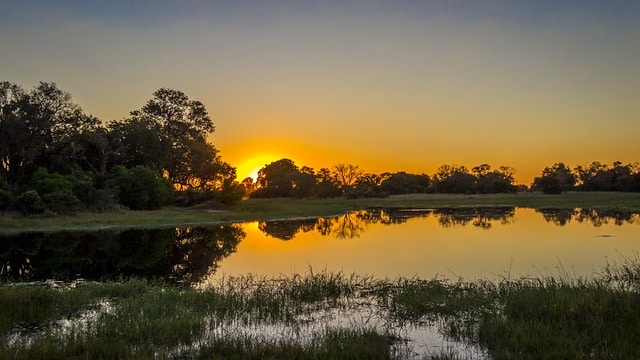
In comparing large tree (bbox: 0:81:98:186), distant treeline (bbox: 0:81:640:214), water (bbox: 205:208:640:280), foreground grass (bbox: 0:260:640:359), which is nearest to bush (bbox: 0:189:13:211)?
distant treeline (bbox: 0:81:640:214)

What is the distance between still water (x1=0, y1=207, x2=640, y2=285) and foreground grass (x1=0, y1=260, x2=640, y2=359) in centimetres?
445

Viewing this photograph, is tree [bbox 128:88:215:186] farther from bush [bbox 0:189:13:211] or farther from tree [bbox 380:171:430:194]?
tree [bbox 380:171:430:194]

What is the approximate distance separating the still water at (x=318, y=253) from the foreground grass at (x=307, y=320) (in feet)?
14.6

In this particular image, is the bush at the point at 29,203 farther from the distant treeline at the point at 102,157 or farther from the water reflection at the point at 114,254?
the water reflection at the point at 114,254

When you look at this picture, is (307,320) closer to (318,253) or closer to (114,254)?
(318,253)

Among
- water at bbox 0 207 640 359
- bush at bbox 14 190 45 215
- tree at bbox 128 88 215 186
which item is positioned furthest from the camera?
tree at bbox 128 88 215 186

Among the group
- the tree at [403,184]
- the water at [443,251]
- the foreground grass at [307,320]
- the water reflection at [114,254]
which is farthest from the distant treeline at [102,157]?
the tree at [403,184]

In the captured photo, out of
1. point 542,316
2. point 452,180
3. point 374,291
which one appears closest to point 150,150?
point 374,291

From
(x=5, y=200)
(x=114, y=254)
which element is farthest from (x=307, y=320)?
(x=5, y=200)

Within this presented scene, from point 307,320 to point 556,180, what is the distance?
382 ft

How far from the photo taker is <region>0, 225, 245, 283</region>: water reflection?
18328 mm

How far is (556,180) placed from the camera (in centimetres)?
11219

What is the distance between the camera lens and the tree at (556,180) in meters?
112

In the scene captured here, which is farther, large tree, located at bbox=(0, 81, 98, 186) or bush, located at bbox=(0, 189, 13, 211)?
large tree, located at bbox=(0, 81, 98, 186)
